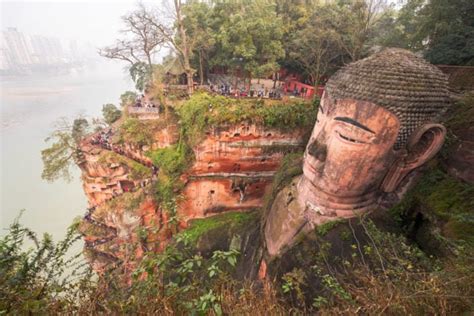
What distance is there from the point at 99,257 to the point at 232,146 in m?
9.00

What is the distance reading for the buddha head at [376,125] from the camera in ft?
15.7

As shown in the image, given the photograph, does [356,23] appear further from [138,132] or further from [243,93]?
[138,132]

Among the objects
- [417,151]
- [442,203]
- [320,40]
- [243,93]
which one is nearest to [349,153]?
[417,151]

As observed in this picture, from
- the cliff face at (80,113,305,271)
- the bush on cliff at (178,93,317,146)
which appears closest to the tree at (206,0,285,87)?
the bush on cliff at (178,93,317,146)

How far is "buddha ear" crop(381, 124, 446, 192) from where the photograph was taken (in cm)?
491

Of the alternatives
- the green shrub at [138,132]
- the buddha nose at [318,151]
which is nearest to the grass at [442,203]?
the buddha nose at [318,151]

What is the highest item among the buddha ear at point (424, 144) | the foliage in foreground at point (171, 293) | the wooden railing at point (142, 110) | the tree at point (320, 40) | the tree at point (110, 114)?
the tree at point (320, 40)

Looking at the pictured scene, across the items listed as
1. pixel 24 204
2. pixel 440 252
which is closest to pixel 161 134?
pixel 440 252

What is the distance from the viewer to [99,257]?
41.7ft

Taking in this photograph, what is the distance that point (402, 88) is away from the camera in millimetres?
4723

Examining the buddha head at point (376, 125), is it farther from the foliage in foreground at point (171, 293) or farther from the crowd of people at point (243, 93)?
the crowd of people at point (243, 93)

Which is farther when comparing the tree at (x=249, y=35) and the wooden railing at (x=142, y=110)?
the wooden railing at (x=142, y=110)

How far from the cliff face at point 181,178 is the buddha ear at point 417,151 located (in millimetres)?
5474

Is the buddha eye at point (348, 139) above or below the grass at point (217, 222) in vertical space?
above
